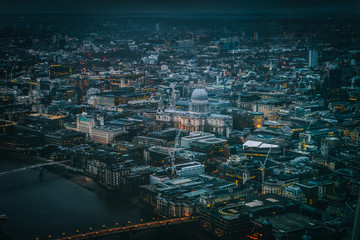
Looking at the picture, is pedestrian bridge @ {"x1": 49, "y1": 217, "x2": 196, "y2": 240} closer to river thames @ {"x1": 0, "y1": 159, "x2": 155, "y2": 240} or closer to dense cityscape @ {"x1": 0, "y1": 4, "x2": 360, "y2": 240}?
dense cityscape @ {"x1": 0, "y1": 4, "x2": 360, "y2": 240}

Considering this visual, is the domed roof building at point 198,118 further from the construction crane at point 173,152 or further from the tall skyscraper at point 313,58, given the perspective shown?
the tall skyscraper at point 313,58

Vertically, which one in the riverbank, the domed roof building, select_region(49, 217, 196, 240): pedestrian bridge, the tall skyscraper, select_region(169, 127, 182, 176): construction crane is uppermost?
the tall skyscraper

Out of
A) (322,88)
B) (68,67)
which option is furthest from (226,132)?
(68,67)

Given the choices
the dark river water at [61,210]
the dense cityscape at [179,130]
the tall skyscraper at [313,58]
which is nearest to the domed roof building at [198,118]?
the dense cityscape at [179,130]

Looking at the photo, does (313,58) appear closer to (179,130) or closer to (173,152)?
(179,130)

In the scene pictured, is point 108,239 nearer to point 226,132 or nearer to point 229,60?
point 226,132

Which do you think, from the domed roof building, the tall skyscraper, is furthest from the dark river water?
the tall skyscraper

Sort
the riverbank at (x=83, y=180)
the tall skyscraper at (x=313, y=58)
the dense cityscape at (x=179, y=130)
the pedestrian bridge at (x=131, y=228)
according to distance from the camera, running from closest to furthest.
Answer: the pedestrian bridge at (x=131, y=228) → the dense cityscape at (x=179, y=130) → the riverbank at (x=83, y=180) → the tall skyscraper at (x=313, y=58)
